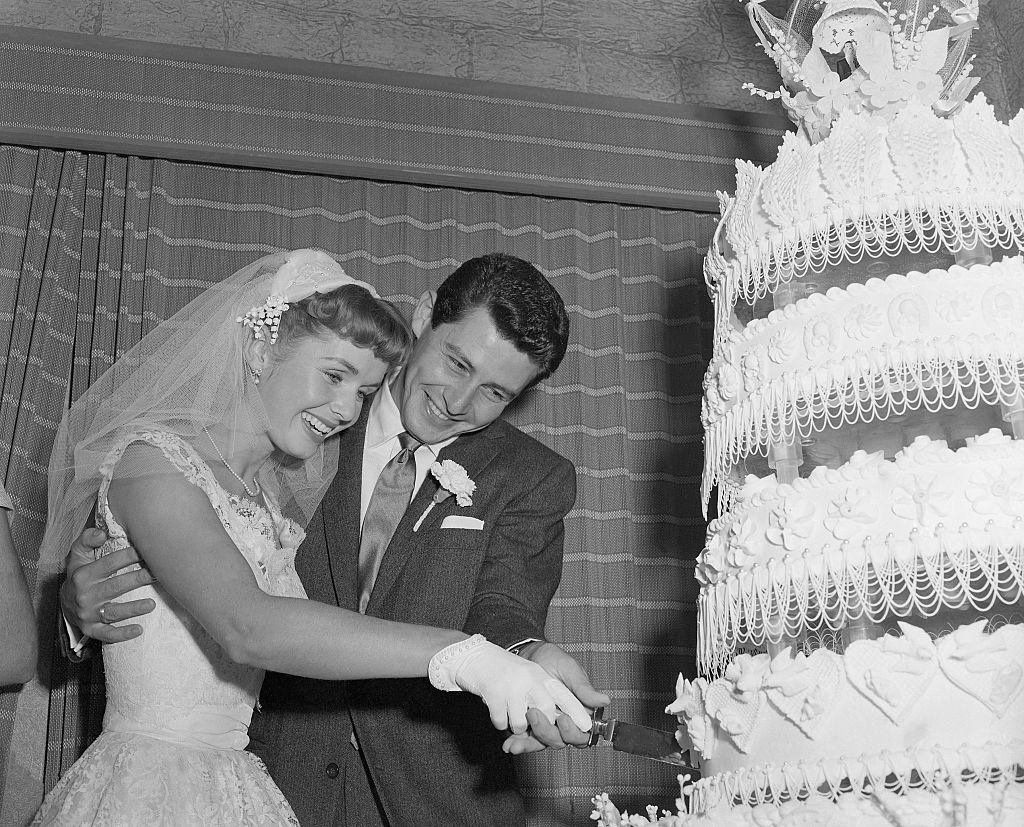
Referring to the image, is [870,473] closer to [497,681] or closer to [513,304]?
[497,681]

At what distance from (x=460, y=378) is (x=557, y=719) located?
101 centimetres

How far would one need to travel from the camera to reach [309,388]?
241cm

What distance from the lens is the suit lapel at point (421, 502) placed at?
2.72 m

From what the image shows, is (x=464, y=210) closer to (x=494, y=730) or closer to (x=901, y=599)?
(x=494, y=730)

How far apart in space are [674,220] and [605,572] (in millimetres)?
1256

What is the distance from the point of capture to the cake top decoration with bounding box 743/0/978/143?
7.57ft

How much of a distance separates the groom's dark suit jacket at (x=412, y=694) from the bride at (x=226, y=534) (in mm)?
182

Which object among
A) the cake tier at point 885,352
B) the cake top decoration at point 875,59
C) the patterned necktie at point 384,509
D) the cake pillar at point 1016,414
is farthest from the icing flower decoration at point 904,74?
the patterned necktie at point 384,509

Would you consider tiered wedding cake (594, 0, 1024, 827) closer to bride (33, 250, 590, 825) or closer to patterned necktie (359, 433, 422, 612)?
bride (33, 250, 590, 825)

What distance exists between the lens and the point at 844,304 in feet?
6.72

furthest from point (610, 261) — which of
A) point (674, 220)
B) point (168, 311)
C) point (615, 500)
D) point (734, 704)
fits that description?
point (734, 704)

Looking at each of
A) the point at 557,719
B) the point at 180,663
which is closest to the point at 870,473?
the point at 557,719

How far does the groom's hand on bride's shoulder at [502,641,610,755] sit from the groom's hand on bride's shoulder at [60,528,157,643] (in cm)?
75

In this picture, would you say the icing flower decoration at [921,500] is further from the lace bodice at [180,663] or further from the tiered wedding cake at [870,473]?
the lace bodice at [180,663]
